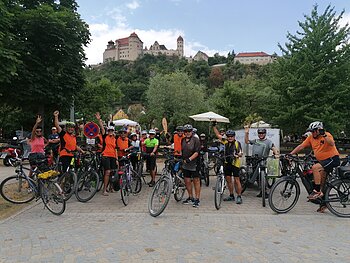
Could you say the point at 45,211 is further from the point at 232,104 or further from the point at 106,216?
the point at 232,104

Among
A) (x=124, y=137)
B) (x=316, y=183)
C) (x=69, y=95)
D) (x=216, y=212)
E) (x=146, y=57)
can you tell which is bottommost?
(x=216, y=212)

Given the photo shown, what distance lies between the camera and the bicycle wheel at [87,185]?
23.1ft

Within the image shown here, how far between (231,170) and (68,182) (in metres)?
3.71

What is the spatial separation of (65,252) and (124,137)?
4593mm

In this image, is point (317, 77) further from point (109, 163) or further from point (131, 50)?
point (131, 50)

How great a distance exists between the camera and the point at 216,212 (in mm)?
6207

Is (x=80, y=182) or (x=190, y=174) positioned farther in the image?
(x=80, y=182)

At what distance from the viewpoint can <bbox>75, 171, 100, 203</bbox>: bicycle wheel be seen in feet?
23.1

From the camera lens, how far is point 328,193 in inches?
240

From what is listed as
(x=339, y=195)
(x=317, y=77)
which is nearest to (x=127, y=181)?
(x=339, y=195)

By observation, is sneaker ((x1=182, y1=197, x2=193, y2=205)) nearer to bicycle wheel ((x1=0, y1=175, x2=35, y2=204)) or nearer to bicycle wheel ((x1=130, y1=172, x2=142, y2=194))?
bicycle wheel ((x1=130, y1=172, x2=142, y2=194))

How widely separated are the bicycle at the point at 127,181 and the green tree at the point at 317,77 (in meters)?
13.3

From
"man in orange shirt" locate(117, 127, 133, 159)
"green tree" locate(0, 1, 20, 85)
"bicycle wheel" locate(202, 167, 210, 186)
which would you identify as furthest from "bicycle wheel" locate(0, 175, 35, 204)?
"bicycle wheel" locate(202, 167, 210, 186)

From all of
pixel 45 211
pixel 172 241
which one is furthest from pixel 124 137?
pixel 172 241
